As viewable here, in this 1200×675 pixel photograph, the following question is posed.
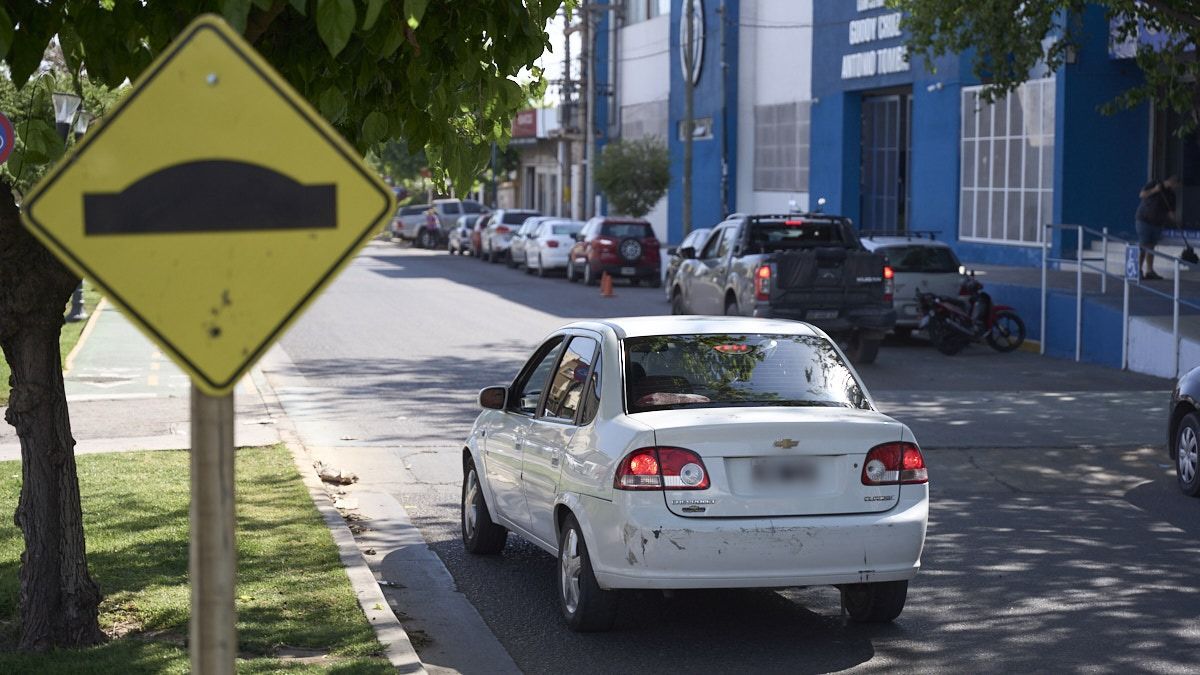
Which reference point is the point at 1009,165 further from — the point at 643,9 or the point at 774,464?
the point at 643,9

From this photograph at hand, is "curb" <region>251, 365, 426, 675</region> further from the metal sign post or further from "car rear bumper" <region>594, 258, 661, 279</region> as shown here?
"car rear bumper" <region>594, 258, 661, 279</region>

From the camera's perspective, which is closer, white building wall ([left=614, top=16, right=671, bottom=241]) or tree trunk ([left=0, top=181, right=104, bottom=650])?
tree trunk ([left=0, top=181, right=104, bottom=650])

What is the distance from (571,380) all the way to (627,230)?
29739mm

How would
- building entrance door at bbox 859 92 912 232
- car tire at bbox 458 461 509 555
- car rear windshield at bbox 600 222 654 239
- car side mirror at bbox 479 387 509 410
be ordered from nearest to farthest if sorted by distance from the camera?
1. car side mirror at bbox 479 387 509 410
2. car tire at bbox 458 461 509 555
3. car rear windshield at bbox 600 222 654 239
4. building entrance door at bbox 859 92 912 232

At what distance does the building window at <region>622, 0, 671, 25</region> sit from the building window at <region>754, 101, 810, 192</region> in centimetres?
973

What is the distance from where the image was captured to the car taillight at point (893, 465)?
23.5 feet

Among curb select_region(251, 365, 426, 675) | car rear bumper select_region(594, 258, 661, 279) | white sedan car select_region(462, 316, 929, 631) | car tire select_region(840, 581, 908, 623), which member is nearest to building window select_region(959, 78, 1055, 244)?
car rear bumper select_region(594, 258, 661, 279)

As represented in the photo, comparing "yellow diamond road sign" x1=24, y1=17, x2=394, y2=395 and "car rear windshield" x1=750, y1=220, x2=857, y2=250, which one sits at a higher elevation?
"yellow diamond road sign" x1=24, y1=17, x2=394, y2=395

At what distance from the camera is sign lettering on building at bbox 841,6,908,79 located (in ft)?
119

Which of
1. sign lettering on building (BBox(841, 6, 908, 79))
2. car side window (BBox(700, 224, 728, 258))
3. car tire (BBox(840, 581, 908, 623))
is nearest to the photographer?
car tire (BBox(840, 581, 908, 623))

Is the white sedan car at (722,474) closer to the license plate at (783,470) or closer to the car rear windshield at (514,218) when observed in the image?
the license plate at (783,470)

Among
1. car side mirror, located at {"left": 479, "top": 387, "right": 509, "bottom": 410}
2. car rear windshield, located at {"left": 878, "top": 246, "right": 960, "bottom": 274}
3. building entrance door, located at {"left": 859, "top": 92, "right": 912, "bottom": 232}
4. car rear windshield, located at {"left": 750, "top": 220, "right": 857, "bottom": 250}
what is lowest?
car side mirror, located at {"left": 479, "top": 387, "right": 509, "bottom": 410}

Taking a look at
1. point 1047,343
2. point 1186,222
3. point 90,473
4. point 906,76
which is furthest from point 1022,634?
point 906,76

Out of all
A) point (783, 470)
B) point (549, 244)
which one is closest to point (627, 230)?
point (549, 244)
